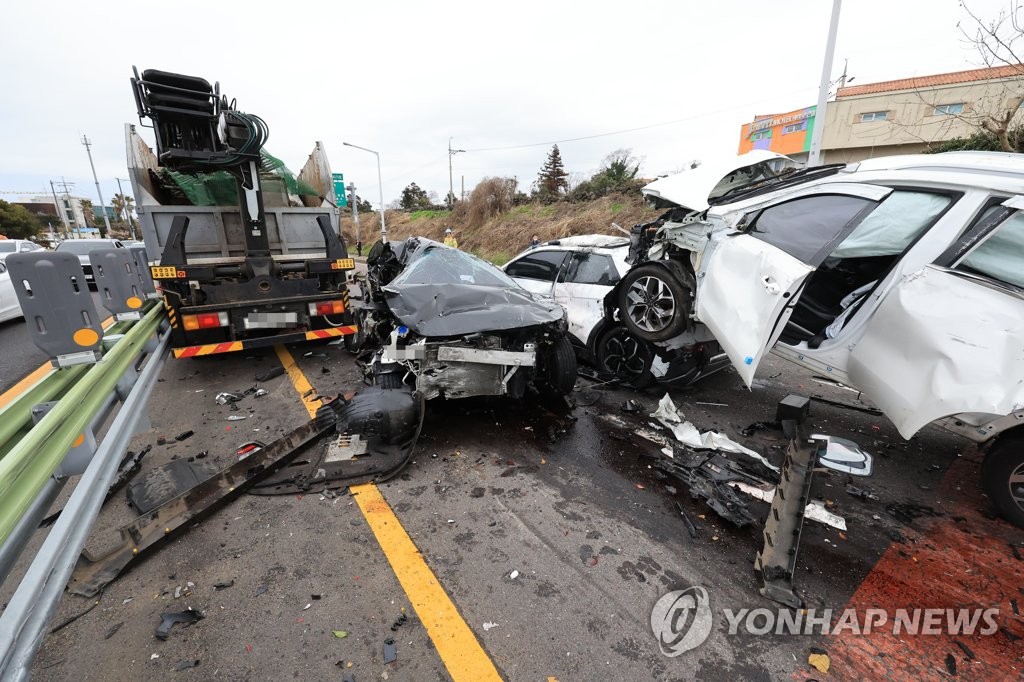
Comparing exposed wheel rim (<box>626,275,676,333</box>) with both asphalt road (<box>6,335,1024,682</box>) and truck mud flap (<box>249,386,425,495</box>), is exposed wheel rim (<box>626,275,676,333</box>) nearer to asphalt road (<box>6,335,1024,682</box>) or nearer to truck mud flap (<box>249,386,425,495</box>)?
asphalt road (<box>6,335,1024,682</box>)

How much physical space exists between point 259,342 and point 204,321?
588 millimetres

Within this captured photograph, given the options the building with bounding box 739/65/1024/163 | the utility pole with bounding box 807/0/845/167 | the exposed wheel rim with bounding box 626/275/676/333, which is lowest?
the exposed wheel rim with bounding box 626/275/676/333

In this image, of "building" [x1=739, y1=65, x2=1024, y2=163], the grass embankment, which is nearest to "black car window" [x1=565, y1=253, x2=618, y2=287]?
the grass embankment

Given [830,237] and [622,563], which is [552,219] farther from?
[622,563]

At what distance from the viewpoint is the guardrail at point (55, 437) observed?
1405 mm

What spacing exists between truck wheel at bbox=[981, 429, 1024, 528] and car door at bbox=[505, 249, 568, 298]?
13.0ft

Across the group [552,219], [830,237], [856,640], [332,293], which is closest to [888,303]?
[830,237]

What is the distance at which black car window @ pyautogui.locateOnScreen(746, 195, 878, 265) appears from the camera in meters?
3.16

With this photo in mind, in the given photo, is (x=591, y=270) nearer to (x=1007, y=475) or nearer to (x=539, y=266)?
(x=539, y=266)

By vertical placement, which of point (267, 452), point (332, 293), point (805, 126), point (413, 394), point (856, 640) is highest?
point (805, 126)

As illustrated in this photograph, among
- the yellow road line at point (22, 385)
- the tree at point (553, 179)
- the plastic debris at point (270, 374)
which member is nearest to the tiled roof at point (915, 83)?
the tree at point (553, 179)

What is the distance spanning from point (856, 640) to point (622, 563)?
108cm

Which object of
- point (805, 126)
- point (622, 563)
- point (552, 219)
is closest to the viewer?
point (622, 563)

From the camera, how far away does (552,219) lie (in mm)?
19484
